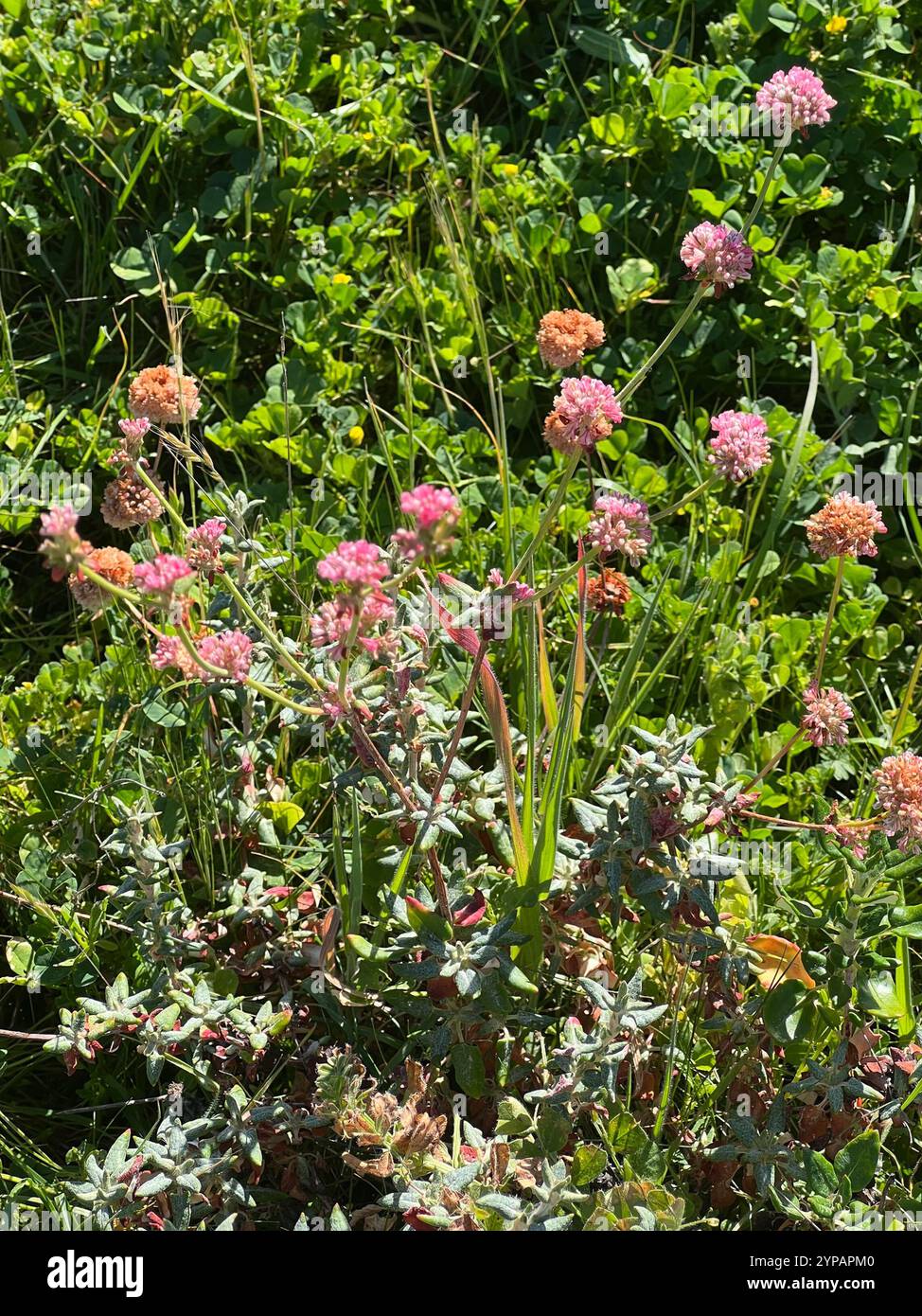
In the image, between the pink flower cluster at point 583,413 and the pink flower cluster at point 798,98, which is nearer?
the pink flower cluster at point 583,413

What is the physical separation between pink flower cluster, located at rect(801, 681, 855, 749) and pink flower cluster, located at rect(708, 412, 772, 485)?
516 millimetres

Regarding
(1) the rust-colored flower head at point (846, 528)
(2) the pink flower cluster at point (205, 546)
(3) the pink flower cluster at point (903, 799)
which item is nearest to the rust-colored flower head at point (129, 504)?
(2) the pink flower cluster at point (205, 546)

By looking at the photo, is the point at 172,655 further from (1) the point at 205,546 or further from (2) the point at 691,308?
(2) the point at 691,308

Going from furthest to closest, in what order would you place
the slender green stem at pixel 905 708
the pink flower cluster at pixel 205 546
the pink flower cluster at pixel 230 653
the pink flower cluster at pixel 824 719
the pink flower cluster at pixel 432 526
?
the slender green stem at pixel 905 708, the pink flower cluster at pixel 824 719, the pink flower cluster at pixel 205 546, the pink flower cluster at pixel 230 653, the pink flower cluster at pixel 432 526

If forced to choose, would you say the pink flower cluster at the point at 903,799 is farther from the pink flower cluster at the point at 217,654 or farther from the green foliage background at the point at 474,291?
the pink flower cluster at the point at 217,654

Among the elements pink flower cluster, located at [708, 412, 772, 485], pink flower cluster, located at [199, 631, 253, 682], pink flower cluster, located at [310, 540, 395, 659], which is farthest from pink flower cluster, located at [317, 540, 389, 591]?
pink flower cluster, located at [708, 412, 772, 485]

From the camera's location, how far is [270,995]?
7.88 feet

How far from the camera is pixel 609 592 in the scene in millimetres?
2682

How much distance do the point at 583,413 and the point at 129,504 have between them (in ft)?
2.85

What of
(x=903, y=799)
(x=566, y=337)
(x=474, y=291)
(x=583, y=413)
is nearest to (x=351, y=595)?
(x=583, y=413)

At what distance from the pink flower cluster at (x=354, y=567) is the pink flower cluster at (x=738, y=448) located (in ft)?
2.22

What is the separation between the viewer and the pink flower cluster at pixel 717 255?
205 centimetres

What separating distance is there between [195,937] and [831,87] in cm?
273
